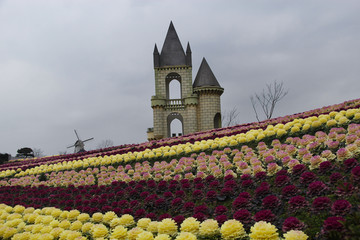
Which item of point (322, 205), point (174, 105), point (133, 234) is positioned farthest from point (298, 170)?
point (174, 105)

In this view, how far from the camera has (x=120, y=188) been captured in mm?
7633

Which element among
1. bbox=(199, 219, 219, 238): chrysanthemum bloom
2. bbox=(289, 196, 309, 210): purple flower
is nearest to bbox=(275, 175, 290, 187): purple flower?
bbox=(289, 196, 309, 210): purple flower

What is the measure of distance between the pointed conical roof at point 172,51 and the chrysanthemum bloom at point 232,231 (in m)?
30.7

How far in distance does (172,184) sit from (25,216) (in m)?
3.44

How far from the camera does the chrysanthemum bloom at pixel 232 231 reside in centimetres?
369

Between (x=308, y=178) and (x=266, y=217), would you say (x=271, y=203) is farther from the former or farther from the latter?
(x=308, y=178)

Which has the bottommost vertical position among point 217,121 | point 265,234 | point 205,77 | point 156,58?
point 265,234

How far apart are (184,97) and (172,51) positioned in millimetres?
5692

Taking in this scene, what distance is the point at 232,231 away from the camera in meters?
3.70

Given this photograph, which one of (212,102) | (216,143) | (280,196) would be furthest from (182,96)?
(280,196)

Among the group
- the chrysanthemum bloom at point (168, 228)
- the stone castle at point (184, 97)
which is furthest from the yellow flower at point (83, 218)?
the stone castle at point (184, 97)

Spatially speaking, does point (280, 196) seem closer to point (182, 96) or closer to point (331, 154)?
point (331, 154)

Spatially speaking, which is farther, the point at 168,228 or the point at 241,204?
the point at 241,204

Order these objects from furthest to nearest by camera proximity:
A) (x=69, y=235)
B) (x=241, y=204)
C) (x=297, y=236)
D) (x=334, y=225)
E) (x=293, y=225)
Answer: (x=69, y=235), (x=241, y=204), (x=293, y=225), (x=297, y=236), (x=334, y=225)
